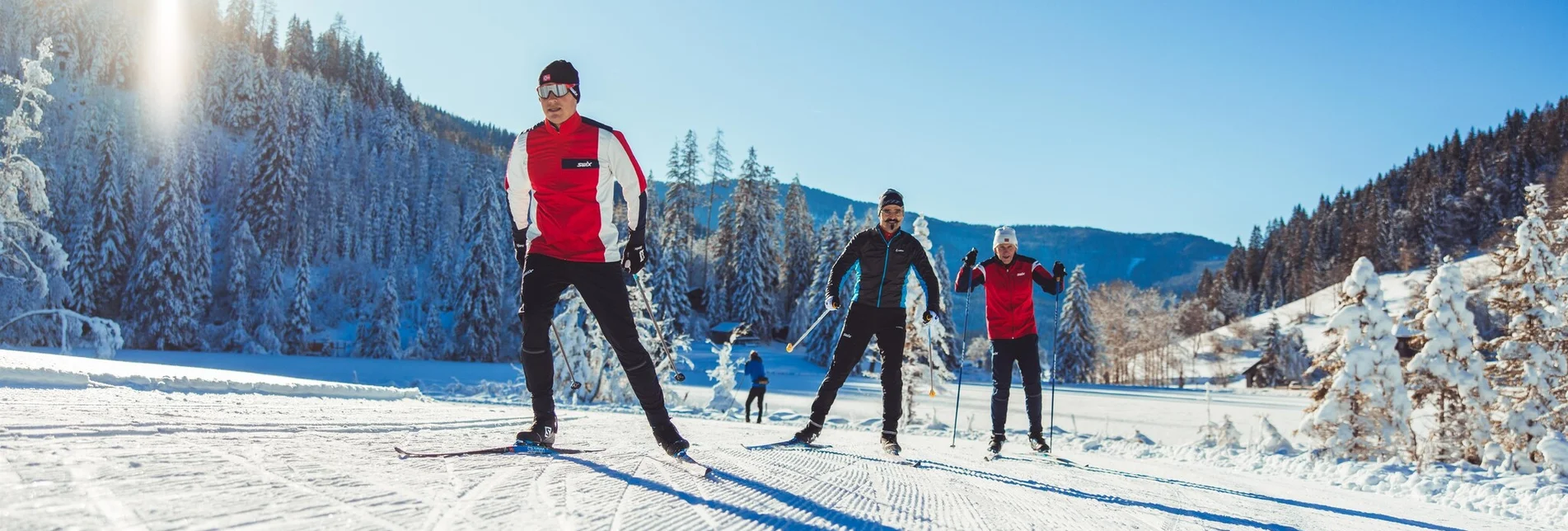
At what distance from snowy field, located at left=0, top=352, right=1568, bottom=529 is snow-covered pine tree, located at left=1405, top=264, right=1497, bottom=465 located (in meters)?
9.79

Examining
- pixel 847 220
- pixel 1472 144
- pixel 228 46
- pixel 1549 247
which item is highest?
pixel 1472 144

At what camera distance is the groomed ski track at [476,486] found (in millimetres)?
1800

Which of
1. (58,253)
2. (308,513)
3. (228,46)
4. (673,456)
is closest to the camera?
(308,513)

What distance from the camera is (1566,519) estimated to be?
234 inches

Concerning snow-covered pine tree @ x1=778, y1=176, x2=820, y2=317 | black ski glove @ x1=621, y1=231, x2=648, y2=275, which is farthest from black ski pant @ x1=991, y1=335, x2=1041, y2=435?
snow-covered pine tree @ x1=778, y1=176, x2=820, y2=317

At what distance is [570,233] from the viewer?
12.2ft

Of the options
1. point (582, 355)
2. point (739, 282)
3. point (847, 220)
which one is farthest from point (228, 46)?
point (582, 355)

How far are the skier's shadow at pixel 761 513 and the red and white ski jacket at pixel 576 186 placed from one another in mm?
1094

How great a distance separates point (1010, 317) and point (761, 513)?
4.54 metres

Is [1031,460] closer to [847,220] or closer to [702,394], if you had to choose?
[702,394]

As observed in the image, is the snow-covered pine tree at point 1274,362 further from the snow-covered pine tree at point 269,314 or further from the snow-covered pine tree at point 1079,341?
the snow-covered pine tree at point 269,314

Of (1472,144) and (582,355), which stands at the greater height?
(1472,144)

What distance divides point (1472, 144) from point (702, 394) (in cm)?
13047

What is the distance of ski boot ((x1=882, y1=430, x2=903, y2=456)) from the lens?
5.33 meters
